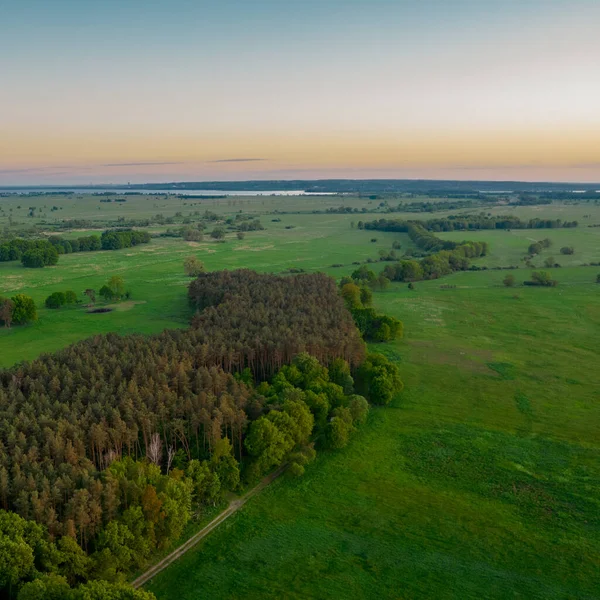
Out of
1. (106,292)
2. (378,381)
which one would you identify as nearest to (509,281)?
(378,381)

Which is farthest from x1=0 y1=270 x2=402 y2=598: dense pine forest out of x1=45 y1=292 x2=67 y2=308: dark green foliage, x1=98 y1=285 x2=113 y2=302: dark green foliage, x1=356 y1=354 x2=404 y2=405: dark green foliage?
x1=98 y1=285 x2=113 y2=302: dark green foliage

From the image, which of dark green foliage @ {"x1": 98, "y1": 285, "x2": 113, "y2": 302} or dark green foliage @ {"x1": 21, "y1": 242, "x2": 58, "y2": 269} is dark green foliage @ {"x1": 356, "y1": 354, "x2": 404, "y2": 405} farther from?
dark green foliage @ {"x1": 21, "y1": 242, "x2": 58, "y2": 269}

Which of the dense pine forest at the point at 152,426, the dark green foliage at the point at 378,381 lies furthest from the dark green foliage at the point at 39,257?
the dark green foliage at the point at 378,381

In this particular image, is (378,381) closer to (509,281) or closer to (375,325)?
(375,325)

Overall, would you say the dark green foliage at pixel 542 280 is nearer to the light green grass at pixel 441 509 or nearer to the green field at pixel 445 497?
the green field at pixel 445 497

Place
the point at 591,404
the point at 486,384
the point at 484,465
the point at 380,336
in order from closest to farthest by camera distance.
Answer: the point at 484,465, the point at 591,404, the point at 486,384, the point at 380,336

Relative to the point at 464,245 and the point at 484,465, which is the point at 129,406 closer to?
the point at 484,465

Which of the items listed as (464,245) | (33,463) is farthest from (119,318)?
(464,245)
